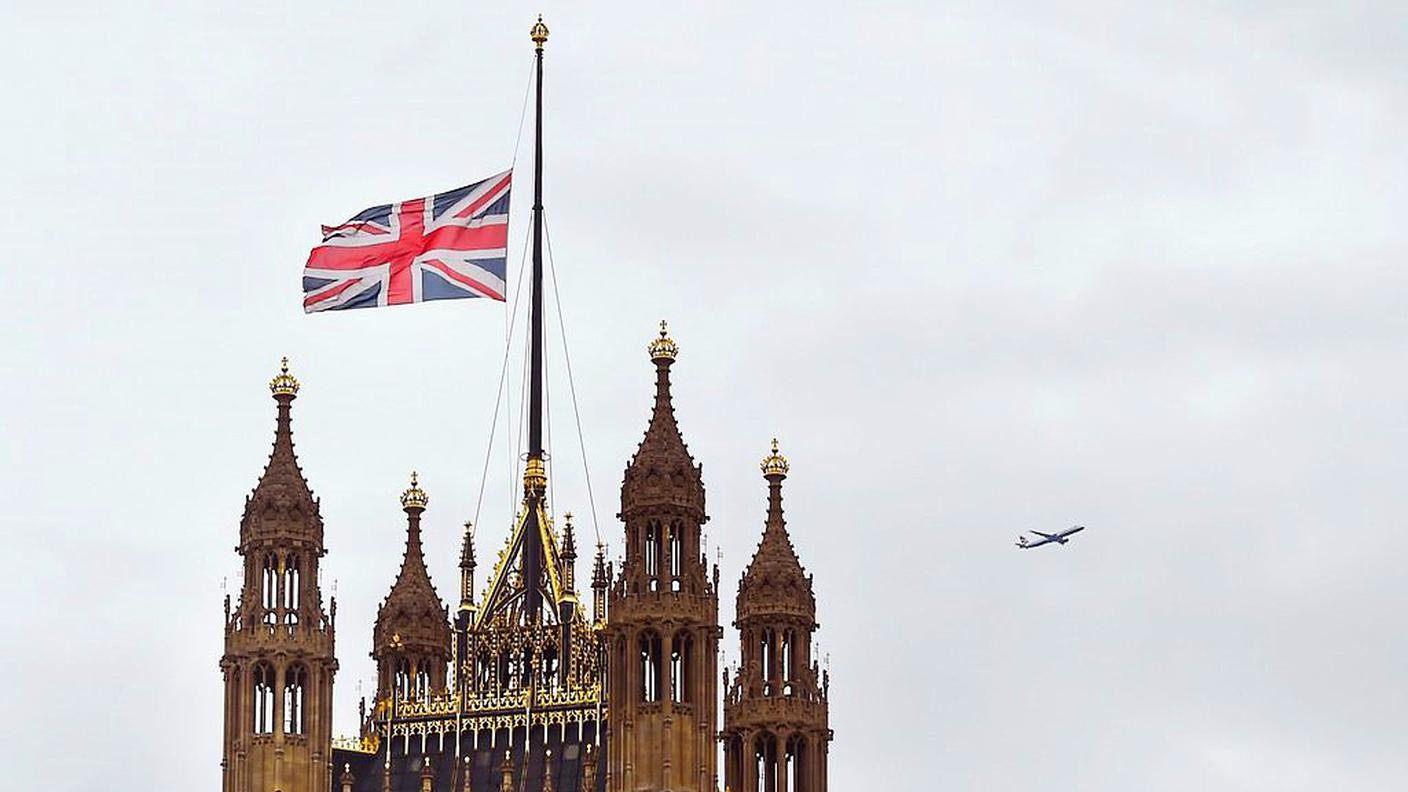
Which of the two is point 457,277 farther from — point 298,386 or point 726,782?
point 726,782

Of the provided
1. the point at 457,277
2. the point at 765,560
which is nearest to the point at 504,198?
the point at 457,277

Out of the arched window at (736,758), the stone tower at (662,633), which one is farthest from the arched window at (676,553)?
the arched window at (736,758)

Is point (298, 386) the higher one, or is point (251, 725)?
point (298, 386)

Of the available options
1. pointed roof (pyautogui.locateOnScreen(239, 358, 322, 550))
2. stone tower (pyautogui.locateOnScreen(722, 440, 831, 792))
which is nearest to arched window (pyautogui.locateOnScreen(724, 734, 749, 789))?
stone tower (pyautogui.locateOnScreen(722, 440, 831, 792))

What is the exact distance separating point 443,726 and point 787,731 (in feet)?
36.1

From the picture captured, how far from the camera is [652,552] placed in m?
166

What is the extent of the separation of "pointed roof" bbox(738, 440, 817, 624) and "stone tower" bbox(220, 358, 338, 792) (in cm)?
1363

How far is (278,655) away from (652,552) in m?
11.3

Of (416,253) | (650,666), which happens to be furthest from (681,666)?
(416,253)

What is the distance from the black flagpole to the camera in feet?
564

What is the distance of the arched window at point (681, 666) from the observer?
164 m

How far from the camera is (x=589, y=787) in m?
163

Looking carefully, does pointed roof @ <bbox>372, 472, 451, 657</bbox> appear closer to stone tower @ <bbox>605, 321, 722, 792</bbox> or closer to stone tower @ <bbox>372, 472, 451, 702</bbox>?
stone tower @ <bbox>372, 472, 451, 702</bbox>

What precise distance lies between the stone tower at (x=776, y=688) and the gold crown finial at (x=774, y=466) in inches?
74.1
